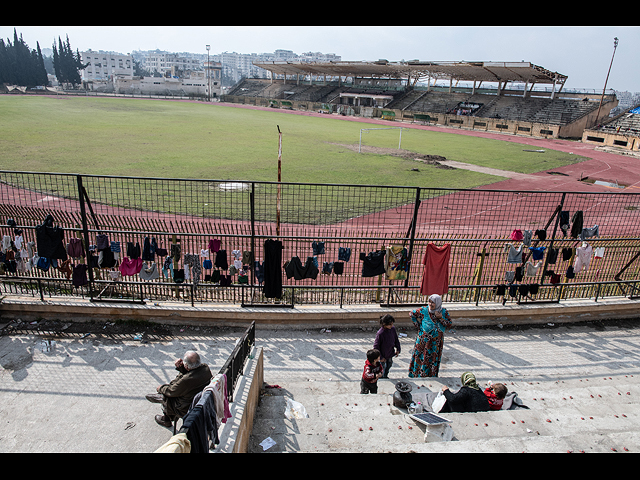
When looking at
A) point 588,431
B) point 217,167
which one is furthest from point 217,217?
point 588,431

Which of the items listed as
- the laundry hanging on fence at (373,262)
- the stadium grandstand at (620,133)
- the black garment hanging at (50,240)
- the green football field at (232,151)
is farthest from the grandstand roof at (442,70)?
the black garment hanging at (50,240)

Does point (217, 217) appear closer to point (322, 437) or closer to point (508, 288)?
point (508, 288)

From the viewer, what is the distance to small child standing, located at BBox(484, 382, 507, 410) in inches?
218

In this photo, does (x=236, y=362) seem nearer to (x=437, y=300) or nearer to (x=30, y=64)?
(x=437, y=300)

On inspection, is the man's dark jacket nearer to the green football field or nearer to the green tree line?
the green football field

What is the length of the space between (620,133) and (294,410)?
1883 inches

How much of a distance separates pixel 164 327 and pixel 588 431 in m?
6.68

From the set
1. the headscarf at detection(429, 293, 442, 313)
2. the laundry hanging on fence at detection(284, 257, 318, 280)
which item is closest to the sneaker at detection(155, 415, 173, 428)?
the laundry hanging on fence at detection(284, 257, 318, 280)

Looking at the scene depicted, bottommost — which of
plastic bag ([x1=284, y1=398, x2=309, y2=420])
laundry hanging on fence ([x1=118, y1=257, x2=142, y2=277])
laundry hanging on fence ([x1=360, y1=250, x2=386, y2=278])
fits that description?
plastic bag ([x1=284, y1=398, x2=309, y2=420])

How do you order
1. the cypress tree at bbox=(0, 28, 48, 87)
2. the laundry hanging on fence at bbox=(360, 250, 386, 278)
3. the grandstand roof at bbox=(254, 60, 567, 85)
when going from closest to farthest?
the laundry hanging on fence at bbox=(360, 250, 386, 278) < the grandstand roof at bbox=(254, 60, 567, 85) < the cypress tree at bbox=(0, 28, 48, 87)

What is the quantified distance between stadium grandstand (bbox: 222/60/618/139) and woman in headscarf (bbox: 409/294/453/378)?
47.8 metres

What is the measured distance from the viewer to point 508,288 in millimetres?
8602

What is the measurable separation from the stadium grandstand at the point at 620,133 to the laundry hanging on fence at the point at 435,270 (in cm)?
4056

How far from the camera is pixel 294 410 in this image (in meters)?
5.66
